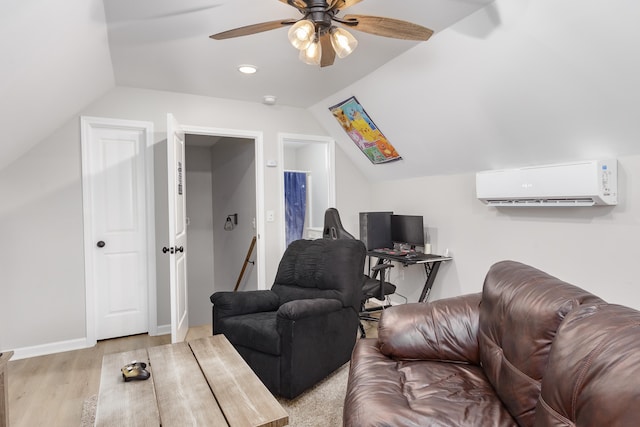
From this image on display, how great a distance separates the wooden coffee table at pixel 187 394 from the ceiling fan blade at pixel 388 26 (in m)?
1.79

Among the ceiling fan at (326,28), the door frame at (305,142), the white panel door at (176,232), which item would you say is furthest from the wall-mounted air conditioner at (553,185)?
the white panel door at (176,232)

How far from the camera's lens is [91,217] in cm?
331

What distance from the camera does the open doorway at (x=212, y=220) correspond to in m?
4.86

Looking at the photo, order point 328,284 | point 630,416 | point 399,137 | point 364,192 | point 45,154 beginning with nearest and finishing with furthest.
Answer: point 630,416 → point 328,284 → point 45,154 → point 399,137 → point 364,192

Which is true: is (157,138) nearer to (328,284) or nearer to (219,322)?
(219,322)

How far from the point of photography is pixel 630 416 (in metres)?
0.82

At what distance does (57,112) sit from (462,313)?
3231mm

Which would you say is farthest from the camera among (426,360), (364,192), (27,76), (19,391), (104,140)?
(364,192)

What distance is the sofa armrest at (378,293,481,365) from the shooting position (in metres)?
1.86

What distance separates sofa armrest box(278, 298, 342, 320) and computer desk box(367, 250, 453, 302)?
1.25m

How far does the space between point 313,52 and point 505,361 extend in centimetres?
181

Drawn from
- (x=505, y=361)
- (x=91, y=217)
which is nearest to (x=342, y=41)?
(x=505, y=361)

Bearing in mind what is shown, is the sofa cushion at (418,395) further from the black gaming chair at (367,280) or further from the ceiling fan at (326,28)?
the ceiling fan at (326,28)

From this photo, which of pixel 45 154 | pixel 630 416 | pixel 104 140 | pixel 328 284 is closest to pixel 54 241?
pixel 45 154
